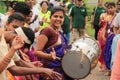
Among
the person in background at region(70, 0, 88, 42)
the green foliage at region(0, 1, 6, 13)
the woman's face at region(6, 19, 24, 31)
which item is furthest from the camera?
the green foliage at region(0, 1, 6, 13)

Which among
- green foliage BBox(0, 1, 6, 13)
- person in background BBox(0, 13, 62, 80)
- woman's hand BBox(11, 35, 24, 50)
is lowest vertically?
green foliage BBox(0, 1, 6, 13)

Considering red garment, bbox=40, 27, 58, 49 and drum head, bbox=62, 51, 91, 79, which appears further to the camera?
drum head, bbox=62, 51, 91, 79

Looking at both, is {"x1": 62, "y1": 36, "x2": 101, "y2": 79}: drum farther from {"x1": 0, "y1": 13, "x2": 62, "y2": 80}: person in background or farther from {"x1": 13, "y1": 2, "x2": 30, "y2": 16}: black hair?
{"x1": 0, "y1": 13, "x2": 62, "y2": 80}: person in background

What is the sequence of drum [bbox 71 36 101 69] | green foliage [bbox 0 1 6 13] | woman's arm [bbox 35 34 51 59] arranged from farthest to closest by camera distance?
green foliage [bbox 0 1 6 13] < drum [bbox 71 36 101 69] < woman's arm [bbox 35 34 51 59]

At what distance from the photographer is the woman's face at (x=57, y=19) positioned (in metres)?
5.72

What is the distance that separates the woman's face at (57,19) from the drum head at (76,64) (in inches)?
16.1

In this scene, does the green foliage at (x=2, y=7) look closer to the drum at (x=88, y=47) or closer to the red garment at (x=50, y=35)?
the drum at (x=88, y=47)

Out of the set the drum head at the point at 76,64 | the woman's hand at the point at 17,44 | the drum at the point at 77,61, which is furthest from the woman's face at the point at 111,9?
the woman's hand at the point at 17,44

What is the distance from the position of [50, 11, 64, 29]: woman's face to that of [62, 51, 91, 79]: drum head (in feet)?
1.35

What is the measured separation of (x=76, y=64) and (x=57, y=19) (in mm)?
718

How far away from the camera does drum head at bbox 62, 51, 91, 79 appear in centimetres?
585

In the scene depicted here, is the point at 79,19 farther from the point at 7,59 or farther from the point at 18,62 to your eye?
the point at 7,59

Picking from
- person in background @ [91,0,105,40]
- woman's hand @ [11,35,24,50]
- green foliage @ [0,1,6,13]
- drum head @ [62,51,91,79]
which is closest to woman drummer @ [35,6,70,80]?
drum head @ [62,51,91,79]

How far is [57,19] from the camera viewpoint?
573cm
